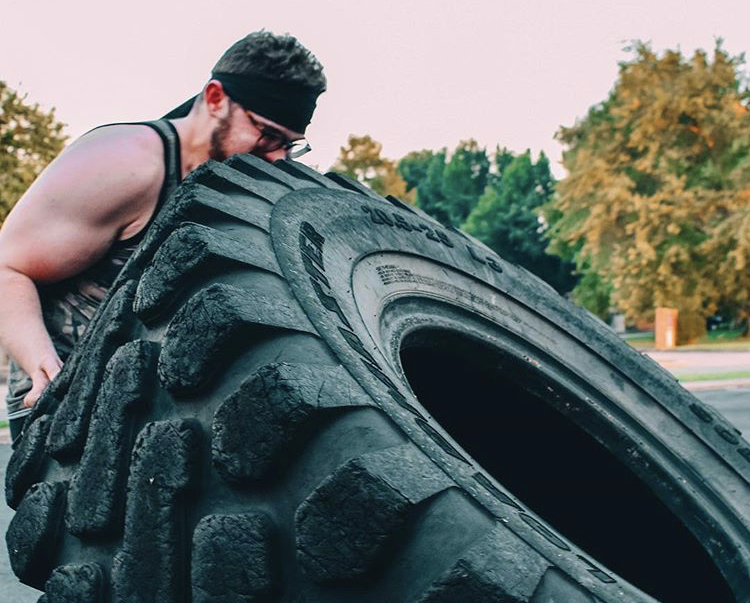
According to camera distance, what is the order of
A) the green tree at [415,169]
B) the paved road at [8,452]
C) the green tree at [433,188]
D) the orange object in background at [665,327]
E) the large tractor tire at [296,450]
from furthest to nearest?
1. the green tree at [415,169]
2. the green tree at [433,188]
3. the orange object in background at [665,327]
4. the paved road at [8,452]
5. the large tractor tire at [296,450]

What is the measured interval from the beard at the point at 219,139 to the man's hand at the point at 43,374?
0.60m

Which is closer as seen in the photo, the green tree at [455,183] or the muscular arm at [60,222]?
the muscular arm at [60,222]

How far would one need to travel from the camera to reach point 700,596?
6.78 ft

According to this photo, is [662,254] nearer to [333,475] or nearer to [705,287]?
[705,287]

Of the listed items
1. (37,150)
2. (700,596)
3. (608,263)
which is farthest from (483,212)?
(700,596)

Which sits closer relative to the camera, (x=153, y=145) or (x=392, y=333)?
(x=392, y=333)

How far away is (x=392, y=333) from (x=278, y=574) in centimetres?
73

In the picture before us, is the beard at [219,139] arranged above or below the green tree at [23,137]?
below

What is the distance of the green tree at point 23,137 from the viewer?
24.4 m

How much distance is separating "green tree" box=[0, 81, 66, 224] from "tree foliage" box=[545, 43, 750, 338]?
57.4ft

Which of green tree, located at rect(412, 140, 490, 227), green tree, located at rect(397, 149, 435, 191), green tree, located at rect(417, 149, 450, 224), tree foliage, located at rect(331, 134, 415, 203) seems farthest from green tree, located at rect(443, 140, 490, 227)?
tree foliage, located at rect(331, 134, 415, 203)

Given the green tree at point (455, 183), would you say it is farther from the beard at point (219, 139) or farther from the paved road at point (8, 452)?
the beard at point (219, 139)

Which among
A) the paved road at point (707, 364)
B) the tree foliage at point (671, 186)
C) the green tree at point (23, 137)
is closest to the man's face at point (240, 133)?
the paved road at point (707, 364)

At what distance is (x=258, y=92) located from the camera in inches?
86.2
